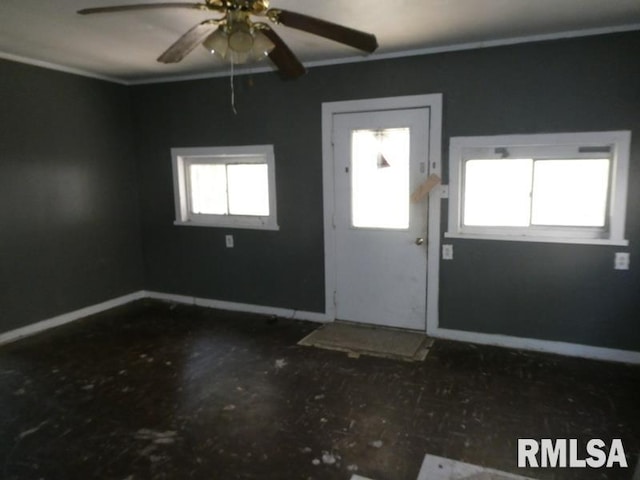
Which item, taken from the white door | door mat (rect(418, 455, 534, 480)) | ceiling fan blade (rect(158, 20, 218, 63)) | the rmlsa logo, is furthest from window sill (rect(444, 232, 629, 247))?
ceiling fan blade (rect(158, 20, 218, 63))

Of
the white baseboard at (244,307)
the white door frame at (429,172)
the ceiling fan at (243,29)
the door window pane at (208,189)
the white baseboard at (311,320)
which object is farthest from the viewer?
the door window pane at (208,189)

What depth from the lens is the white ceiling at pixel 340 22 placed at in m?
2.55

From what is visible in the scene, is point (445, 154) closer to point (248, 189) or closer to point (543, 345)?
point (543, 345)

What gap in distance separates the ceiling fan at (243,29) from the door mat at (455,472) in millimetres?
2081

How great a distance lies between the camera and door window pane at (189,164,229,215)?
4582mm

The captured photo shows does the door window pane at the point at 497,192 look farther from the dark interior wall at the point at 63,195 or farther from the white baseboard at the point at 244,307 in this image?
the dark interior wall at the point at 63,195

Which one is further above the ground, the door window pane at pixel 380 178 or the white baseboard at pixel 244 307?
the door window pane at pixel 380 178

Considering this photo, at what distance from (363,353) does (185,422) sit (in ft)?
4.80

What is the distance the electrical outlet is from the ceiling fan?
2383 mm

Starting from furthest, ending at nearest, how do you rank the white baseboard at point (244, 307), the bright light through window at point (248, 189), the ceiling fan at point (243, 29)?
the bright light through window at point (248, 189) → the white baseboard at point (244, 307) → the ceiling fan at point (243, 29)

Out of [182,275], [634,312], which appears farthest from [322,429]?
[182,275]

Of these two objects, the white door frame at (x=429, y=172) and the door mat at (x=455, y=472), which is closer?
the door mat at (x=455, y=472)

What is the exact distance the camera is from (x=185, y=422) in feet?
8.32

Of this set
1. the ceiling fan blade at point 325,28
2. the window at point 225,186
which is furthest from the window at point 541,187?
the window at point 225,186
